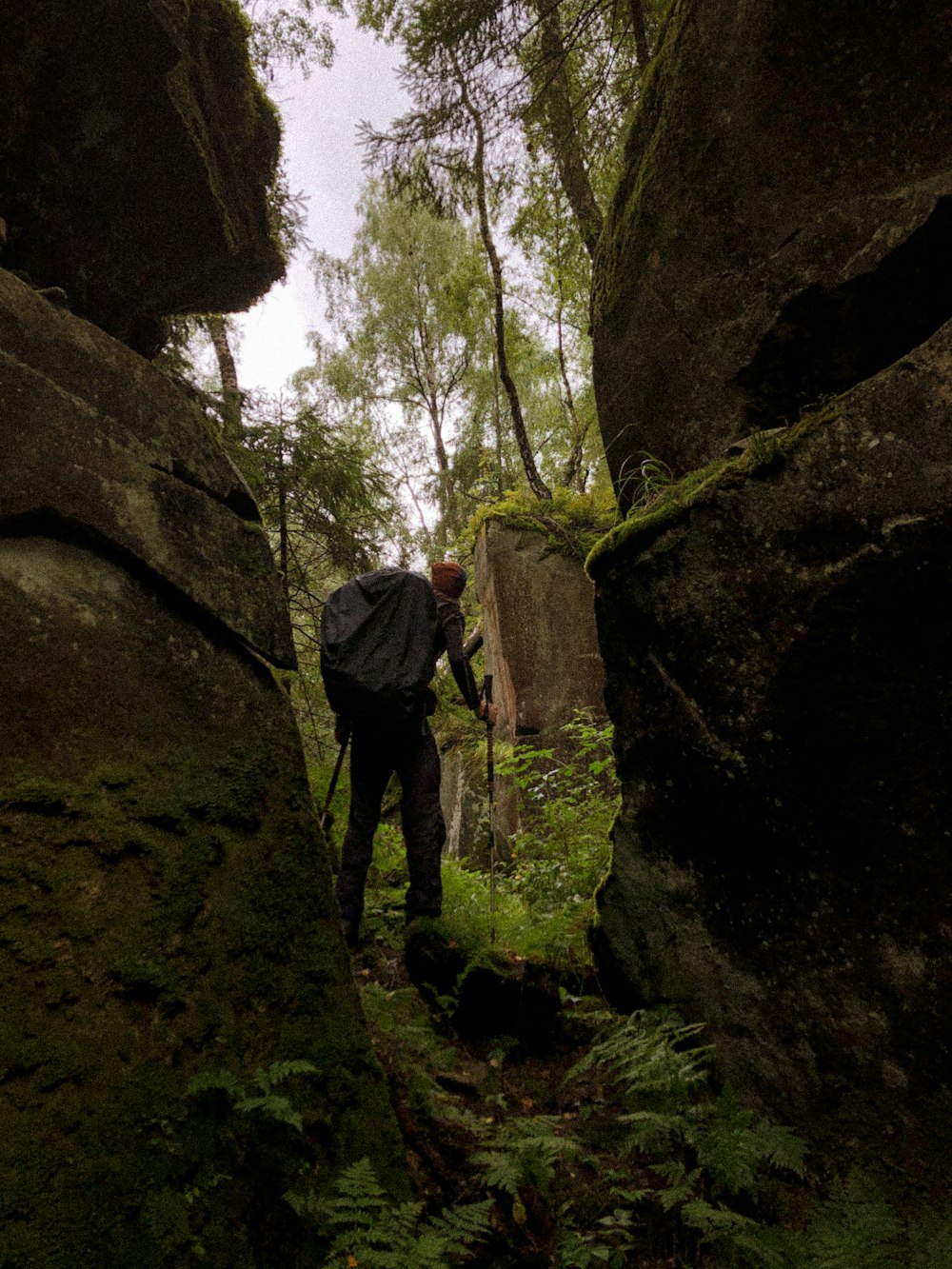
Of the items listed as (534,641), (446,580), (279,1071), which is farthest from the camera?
(534,641)

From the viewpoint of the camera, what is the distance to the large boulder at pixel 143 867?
6.57ft

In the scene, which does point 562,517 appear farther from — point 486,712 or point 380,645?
point 380,645

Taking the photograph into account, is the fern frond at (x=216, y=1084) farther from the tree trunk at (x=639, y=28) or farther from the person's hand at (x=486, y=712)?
the tree trunk at (x=639, y=28)

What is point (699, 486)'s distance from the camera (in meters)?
3.46

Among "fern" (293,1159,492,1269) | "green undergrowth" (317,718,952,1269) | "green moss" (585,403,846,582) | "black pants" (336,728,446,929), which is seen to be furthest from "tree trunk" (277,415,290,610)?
"fern" (293,1159,492,1269)

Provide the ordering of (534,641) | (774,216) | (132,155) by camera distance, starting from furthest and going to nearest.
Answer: (534,641) < (132,155) < (774,216)

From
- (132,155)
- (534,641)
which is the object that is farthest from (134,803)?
(534,641)

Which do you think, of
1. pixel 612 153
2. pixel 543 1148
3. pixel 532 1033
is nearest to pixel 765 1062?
pixel 543 1148

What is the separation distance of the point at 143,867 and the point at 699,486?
2.98m

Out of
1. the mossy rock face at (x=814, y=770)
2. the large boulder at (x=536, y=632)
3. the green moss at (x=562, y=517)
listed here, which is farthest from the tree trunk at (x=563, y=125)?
the mossy rock face at (x=814, y=770)

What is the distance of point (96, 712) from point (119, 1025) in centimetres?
112

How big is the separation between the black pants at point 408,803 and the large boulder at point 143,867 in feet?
3.19

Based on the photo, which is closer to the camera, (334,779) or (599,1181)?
(599,1181)

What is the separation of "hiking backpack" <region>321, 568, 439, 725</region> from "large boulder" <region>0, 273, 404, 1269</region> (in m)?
0.50
